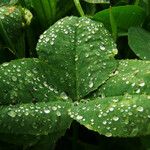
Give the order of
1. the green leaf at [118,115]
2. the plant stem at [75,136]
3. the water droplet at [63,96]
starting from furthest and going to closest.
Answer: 1. the plant stem at [75,136]
2. the water droplet at [63,96]
3. the green leaf at [118,115]

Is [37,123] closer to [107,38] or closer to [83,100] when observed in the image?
[83,100]

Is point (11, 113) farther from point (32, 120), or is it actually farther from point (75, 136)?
point (75, 136)

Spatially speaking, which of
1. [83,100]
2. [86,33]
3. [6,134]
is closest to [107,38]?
[86,33]

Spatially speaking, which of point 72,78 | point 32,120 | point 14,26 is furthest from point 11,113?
point 14,26

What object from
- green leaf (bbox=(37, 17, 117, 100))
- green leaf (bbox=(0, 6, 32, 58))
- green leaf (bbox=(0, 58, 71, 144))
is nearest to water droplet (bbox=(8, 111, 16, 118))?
green leaf (bbox=(0, 58, 71, 144))

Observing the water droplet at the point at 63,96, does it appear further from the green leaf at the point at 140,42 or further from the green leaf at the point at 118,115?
the green leaf at the point at 140,42

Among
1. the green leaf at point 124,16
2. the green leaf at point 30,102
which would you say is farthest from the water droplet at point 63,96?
the green leaf at point 124,16
